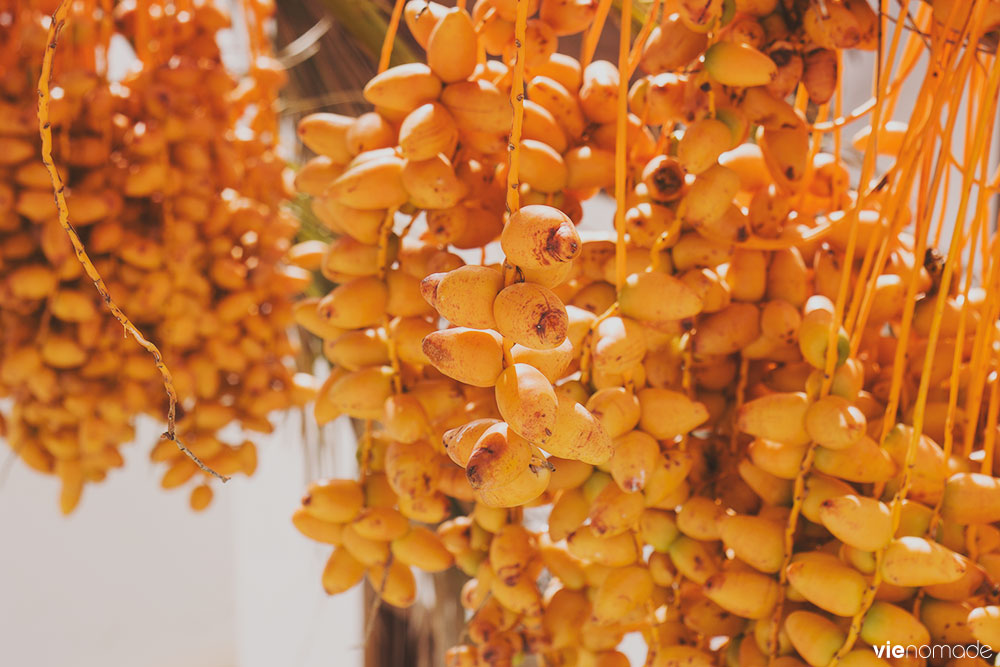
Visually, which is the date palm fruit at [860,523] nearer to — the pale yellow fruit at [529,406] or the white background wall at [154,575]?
the pale yellow fruit at [529,406]

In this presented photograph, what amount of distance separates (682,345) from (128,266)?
1.78 feet

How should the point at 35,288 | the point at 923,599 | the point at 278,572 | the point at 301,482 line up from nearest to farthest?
the point at 923,599
the point at 35,288
the point at 301,482
the point at 278,572

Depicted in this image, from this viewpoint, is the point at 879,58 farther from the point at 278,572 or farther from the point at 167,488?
the point at 278,572

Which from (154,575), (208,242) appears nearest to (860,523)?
(208,242)

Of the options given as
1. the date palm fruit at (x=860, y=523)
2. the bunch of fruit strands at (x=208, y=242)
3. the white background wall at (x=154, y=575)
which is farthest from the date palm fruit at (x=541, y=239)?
the white background wall at (x=154, y=575)

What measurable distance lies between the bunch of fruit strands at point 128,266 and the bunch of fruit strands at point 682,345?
0.31m

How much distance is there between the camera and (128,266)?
0.82 m

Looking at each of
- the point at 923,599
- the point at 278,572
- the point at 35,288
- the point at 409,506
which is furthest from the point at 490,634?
the point at 278,572

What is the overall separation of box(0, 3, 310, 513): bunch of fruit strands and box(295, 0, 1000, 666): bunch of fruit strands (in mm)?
309

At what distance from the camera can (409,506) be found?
541 millimetres

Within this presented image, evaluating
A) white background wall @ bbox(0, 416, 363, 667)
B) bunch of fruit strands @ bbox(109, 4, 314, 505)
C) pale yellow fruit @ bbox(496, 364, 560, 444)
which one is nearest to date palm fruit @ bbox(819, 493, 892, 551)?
pale yellow fruit @ bbox(496, 364, 560, 444)

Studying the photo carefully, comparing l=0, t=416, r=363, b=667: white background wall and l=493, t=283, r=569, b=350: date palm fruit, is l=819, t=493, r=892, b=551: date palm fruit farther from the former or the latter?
l=0, t=416, r=363, b=667: white background wall

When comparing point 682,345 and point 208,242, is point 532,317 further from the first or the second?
point 208,242

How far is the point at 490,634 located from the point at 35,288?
52 cm
